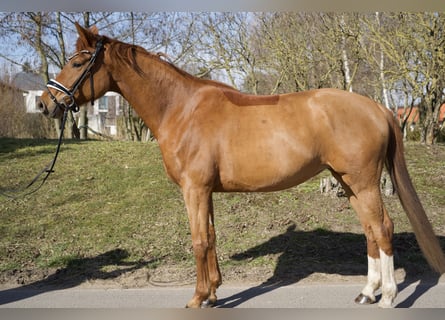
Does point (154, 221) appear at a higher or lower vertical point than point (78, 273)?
higher

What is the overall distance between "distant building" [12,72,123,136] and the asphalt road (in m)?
11.0

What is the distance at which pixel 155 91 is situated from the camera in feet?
12.7

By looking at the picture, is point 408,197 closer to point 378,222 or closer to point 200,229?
point 378,222

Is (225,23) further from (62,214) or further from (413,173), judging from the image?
(62,214)

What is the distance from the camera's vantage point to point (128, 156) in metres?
9.05

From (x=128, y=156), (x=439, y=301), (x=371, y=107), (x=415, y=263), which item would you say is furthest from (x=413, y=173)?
(x=128, y=156)

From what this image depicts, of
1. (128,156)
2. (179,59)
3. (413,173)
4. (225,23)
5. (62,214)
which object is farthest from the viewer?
(179,59)

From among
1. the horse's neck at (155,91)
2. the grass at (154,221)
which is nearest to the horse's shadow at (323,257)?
the grass at (154,221)

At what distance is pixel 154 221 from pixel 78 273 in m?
1.67

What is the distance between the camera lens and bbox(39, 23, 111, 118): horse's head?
367 centimetres

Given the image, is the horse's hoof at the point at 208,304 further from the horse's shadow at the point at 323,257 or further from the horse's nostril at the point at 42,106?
the horse's nostril at the point at 42,106

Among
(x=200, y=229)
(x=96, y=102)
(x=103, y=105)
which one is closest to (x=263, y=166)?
(x=200, y=229)

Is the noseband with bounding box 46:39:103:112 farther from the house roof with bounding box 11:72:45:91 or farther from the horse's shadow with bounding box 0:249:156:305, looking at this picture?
the house roof with bounding box 11:72:45:91

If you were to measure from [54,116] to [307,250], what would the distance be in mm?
3676
